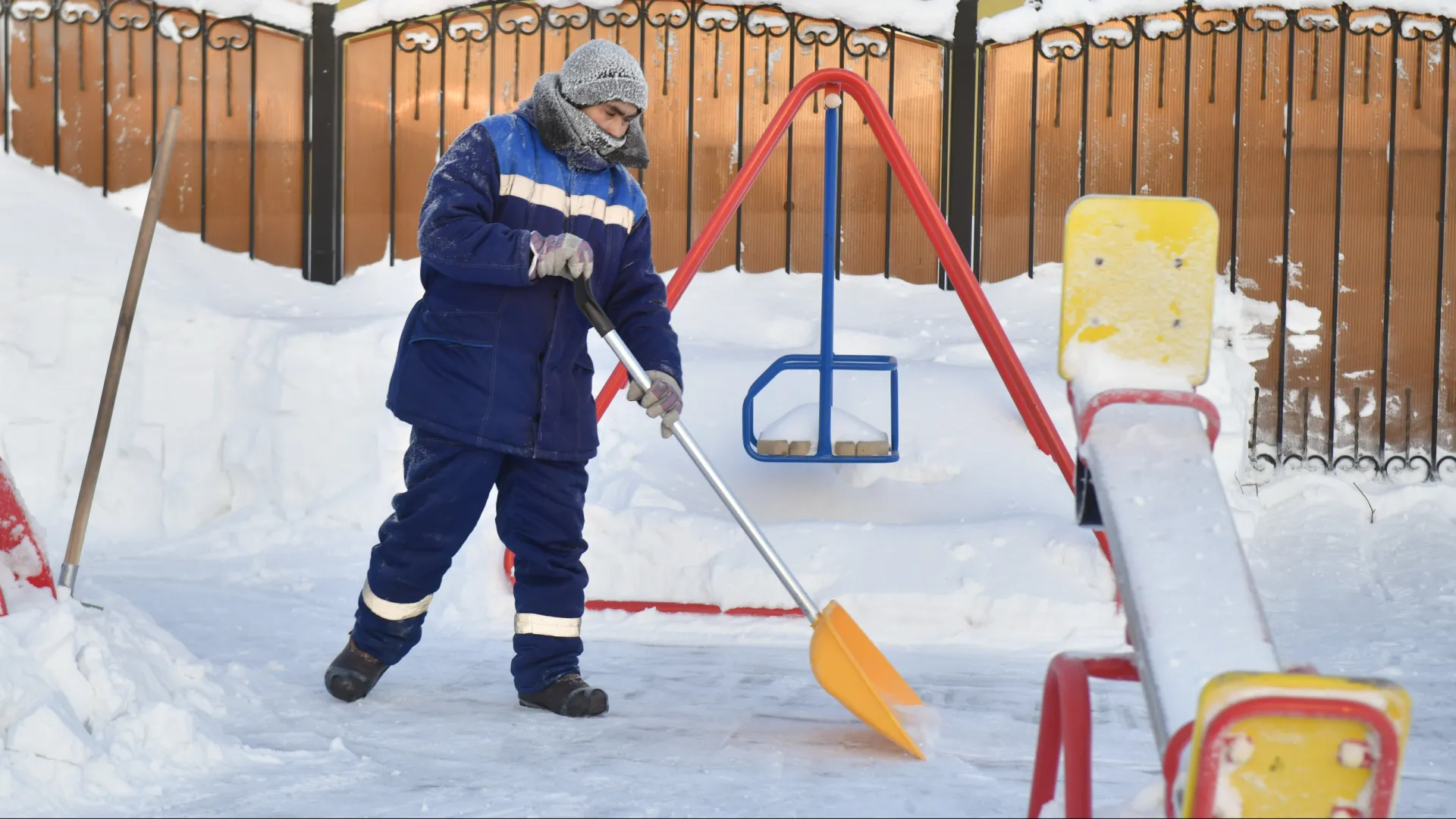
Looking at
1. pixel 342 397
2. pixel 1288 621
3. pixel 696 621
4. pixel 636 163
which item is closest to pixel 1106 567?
pixel 1288 621

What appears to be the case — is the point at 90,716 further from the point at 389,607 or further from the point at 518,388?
the point at 518,388

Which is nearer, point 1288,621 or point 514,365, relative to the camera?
point 514,365

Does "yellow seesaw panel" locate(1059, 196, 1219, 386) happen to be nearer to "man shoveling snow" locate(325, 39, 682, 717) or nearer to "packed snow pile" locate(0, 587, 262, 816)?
"man shoveling snow" locate(325, 39, 682, 717)

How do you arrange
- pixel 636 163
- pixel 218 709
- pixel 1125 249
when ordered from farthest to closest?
1. pixel 636 163
2. pixel 218 709
3. pixel 1125 249

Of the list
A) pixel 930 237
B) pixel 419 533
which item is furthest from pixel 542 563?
pixel 930 237

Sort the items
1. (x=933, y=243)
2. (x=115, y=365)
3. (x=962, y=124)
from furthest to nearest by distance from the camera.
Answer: (x=962, y=124), (x=933, y=243), (x=115, y=365)

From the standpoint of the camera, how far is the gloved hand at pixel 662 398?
2691 millimetres

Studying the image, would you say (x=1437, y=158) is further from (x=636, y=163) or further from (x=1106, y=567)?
(x=636, y=163)

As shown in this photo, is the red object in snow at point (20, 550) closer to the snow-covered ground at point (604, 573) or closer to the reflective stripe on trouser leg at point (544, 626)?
the snow-covered ground at point (604, 573)

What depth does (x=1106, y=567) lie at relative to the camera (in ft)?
11.7

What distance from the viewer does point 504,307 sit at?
2.63 metres

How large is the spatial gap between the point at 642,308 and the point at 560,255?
389 mm

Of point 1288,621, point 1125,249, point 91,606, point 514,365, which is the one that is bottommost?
point 1288,621

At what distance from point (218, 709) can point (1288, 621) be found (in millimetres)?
2746
